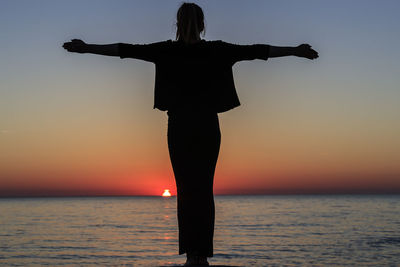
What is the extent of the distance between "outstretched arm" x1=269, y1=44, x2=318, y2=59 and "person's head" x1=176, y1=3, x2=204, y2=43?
2.10 feet

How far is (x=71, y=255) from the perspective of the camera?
86.5ft

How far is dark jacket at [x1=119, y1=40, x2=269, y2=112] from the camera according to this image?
4.33 metres

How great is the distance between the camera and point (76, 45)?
14.1ft

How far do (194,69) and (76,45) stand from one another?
99 centimetres

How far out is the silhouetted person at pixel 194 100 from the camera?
4.33 metres

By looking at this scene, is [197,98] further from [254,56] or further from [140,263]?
[140,263]

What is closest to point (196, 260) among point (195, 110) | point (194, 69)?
point (195, 110)

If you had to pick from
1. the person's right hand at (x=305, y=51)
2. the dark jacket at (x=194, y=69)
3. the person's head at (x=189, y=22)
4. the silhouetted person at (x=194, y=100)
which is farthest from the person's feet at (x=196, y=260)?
the person's right hand at (x=305, y=51)

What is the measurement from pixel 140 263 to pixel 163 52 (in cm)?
2033

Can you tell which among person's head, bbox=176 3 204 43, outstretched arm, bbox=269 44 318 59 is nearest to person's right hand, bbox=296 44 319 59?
outstretched arm, bbox=269 44 318 59

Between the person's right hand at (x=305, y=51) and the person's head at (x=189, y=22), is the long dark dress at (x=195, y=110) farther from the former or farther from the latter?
the person's right hand at (x=305, y=51)

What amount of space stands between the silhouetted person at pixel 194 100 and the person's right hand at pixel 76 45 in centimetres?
3

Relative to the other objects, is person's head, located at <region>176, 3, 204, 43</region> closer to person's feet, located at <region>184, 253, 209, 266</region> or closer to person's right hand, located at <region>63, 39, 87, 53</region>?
person's right hand, located at <region>63, 39, 87, 53</region>

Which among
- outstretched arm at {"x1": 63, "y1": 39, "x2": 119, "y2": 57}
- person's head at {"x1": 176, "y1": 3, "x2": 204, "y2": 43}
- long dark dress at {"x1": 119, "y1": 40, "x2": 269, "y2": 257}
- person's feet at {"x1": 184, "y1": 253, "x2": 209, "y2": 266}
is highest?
person's head at {"x1": 176, "y1": 3, "x2": 204, "y2": 43}
